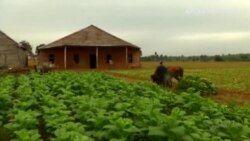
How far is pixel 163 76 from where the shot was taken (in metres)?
21.0

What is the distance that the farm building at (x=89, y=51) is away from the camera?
46.0 m

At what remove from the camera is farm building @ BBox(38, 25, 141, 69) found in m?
46.0

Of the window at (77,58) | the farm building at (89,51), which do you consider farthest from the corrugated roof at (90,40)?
the window at (77,58)

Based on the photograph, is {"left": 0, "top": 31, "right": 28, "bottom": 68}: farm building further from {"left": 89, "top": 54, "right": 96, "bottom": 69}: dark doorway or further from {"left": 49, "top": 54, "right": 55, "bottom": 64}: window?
{"left": 89, "top": 54, "right": 96, "bottom": 69}: dark doorway

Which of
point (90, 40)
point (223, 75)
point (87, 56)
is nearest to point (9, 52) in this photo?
point (87, 56)

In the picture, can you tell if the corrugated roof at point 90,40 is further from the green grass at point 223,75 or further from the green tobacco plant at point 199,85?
the green tobacco plant at point 199,85

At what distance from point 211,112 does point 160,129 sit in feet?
8.86

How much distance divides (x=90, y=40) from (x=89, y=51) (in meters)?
1.14

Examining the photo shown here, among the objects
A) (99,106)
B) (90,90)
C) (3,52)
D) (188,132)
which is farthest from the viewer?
(3,52)

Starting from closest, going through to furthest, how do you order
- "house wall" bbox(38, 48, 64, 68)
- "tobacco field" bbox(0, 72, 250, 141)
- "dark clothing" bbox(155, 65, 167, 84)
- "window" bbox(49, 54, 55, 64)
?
"tobacco field" bbox(0, 72, 250, 141), "dark clothing" bbox(155, 65, 167, 84), "house wall" bbox(38, 48, 64, 68), "window" bbox(49, 54, 55, 64)

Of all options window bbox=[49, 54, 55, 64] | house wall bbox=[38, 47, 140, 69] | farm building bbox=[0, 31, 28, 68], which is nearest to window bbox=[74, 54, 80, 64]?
house wall bbox=[38, 47, 140, 69]

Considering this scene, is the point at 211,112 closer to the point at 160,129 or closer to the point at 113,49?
the point at 160,129

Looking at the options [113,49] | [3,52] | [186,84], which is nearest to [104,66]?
[113,49]

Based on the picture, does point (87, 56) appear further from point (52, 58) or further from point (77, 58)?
point (52, 58)
